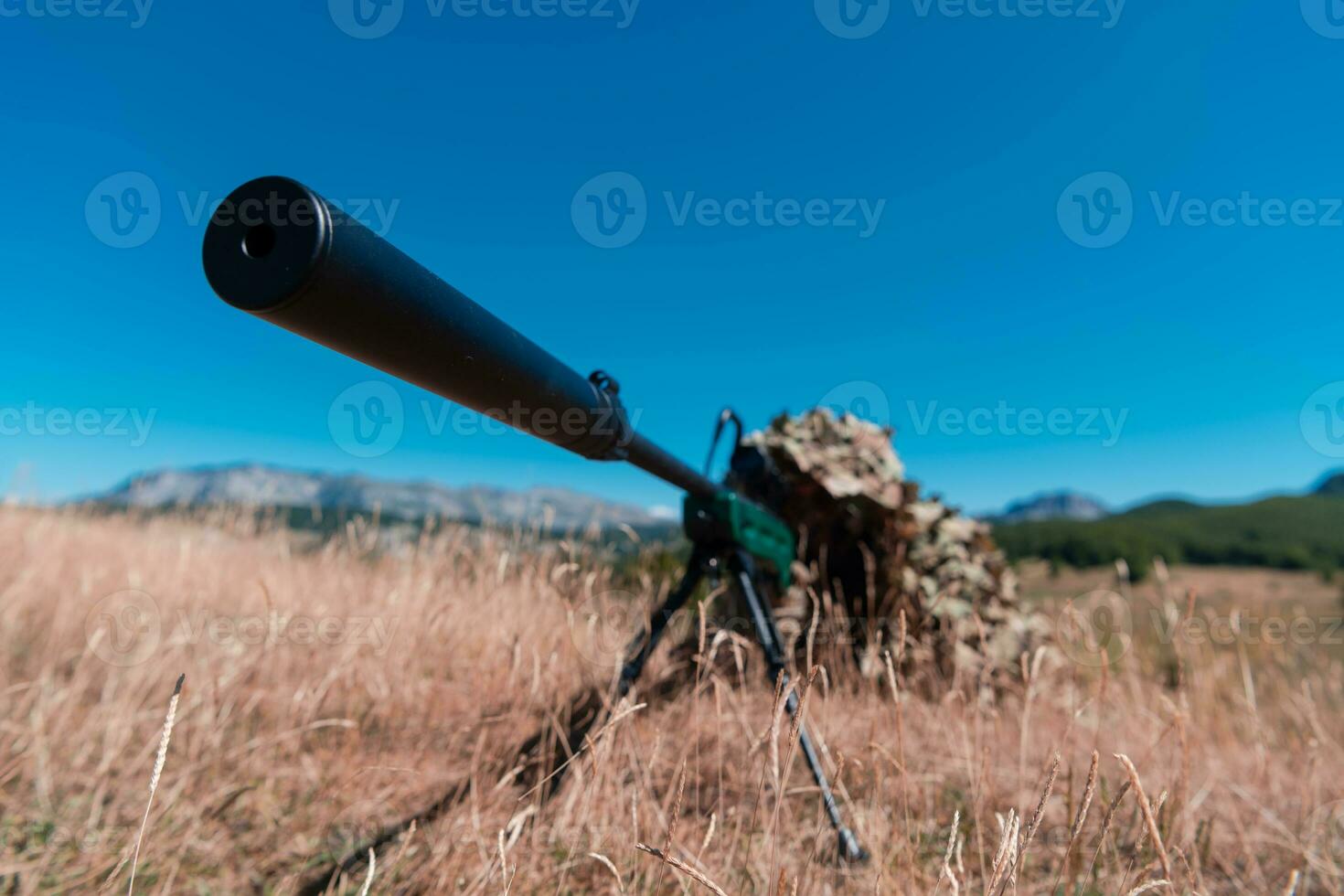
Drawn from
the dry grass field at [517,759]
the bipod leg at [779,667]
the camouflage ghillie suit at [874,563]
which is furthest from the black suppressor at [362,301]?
the camouflage ghillie suit at [874,563]

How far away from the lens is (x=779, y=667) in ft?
6.58

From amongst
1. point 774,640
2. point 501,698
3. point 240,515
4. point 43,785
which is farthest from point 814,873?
point 240,515

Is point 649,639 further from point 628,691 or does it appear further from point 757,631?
point 757,631

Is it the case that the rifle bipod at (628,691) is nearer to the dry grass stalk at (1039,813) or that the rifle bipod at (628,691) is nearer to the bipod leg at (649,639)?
the bipod leg at (649,639)

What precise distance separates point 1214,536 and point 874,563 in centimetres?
9880

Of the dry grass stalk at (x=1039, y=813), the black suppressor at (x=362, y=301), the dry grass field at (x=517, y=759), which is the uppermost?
the black suppressor at (x=362, y=301)

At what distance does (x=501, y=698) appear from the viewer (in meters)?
2.67

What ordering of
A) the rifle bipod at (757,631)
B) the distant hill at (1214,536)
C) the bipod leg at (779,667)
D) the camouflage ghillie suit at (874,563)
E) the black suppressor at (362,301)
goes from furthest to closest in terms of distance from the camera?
1. the distant hill at (1214,536)
2. the camouflage ghillie suit at (874,563)
3. the rifle bipod at (757,631)
4. the bipod leg at (779,667)
5. the black suppressor at (362,301)

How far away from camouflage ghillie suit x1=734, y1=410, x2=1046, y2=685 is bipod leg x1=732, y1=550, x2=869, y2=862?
1217mm

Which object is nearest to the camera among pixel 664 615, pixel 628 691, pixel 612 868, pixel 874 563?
pixel 612 868

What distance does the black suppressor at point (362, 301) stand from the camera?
2.62 feet

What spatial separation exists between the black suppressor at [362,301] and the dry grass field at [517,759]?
0.78 meters

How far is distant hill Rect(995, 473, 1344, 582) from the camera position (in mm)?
57125

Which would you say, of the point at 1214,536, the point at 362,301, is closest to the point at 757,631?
the point at 362,301
